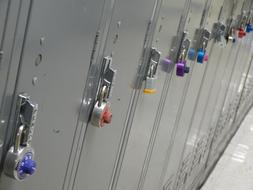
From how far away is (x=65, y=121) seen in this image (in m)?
1.29

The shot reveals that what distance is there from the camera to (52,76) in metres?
1.12

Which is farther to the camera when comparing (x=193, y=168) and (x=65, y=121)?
(x=193, y=168)

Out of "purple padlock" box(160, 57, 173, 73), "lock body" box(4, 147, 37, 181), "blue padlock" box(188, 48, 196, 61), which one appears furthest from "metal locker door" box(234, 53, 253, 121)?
"lock body" box(4, 147, 37, 181)

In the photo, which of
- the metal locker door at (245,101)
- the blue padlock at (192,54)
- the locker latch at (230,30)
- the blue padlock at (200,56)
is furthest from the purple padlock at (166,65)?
the metal locker door at (245,101)

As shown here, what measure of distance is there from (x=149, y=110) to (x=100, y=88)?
2.30ft

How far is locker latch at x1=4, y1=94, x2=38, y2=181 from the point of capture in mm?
1031

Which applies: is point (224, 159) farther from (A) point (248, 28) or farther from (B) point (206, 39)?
(B) point (206, 39)

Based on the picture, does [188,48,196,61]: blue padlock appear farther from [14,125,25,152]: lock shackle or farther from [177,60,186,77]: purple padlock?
[14,125,25,152]: lock shackle

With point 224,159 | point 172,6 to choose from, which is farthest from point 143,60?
point 224,159

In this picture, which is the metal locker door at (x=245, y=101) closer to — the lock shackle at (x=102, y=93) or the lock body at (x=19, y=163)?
Answer: the lock shackle at (x=102, y=93)

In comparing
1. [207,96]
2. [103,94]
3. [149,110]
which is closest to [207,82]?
[207,96]

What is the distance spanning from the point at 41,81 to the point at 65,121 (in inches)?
9.4

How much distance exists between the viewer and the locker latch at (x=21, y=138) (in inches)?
40.6

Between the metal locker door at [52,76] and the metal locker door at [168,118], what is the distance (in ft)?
3.70
